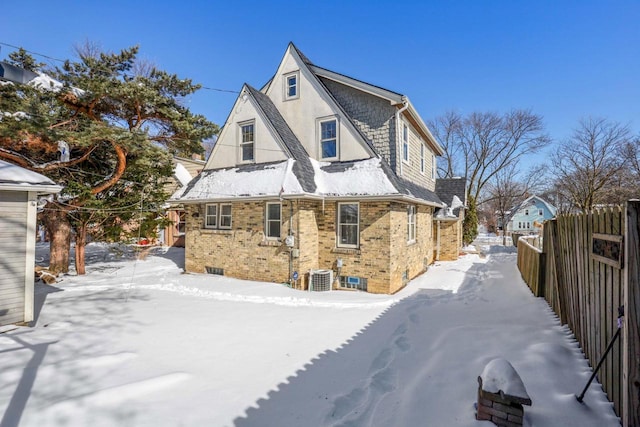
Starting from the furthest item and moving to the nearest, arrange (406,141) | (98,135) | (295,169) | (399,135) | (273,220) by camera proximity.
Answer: (406,141) < (399,135) < (273,220) < (295,169) < (98,135)

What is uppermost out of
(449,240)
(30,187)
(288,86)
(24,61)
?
(24,61)

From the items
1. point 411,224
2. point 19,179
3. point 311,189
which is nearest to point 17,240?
point 19,179

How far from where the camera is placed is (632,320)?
Result: 96.7 inches

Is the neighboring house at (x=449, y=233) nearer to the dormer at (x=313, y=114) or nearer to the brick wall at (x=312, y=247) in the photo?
the brick wall at (x=312, y=247)

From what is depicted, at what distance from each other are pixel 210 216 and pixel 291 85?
6.38 metres

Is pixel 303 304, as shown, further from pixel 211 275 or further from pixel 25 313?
pixel 25 313

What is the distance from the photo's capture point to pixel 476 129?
3041cm

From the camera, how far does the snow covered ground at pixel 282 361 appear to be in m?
3.28

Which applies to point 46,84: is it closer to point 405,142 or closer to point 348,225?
point 348,225

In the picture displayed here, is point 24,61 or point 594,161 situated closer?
point 24,61

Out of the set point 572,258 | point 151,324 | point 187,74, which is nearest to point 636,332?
point 572,258

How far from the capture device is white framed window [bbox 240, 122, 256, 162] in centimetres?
1161

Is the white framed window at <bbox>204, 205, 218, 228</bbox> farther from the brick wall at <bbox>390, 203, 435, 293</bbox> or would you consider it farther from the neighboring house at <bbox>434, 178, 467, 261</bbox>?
the neighboring house at <bbox>434, 178, 467, 261</bbox>

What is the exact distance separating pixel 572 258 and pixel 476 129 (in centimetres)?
3029
